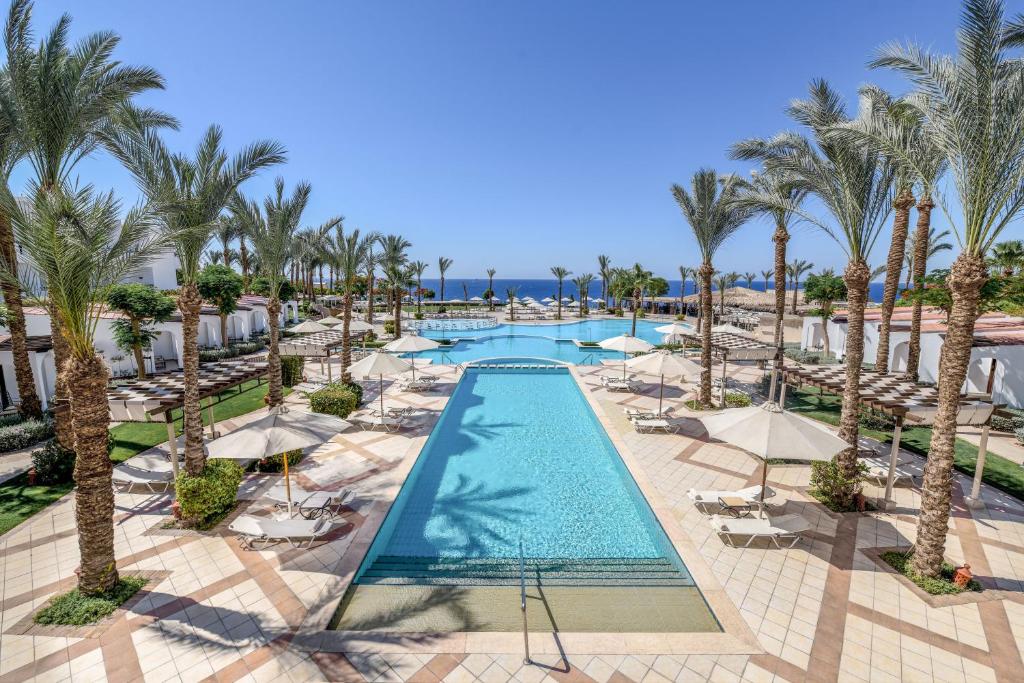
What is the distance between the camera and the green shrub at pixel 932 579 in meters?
6.59

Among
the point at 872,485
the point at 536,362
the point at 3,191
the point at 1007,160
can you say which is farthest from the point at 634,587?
the point at 536,362

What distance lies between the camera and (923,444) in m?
12.5

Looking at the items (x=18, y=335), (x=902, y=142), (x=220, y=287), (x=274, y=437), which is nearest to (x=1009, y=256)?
(x=902, y=142)

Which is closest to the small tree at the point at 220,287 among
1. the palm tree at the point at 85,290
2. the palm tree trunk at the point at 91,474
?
the palm tree at the point at 85,290

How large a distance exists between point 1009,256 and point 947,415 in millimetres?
16991

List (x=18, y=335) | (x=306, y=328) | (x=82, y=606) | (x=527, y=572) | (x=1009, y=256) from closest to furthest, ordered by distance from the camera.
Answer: (x=82, y=606) → (x=527, y=572) → (x=18, y=335) → (x=1009, y=256) → (x=306, y=328)

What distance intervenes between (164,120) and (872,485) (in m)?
21.1

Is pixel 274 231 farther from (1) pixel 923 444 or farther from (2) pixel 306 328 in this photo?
(1) pixel 923 444

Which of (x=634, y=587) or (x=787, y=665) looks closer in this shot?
(x=787, y=665)

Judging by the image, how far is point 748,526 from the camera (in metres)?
7.89

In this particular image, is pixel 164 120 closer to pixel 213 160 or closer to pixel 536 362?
pixel 213 160

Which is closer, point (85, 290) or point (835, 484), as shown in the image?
point (85, 290)

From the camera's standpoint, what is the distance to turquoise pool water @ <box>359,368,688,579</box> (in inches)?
326

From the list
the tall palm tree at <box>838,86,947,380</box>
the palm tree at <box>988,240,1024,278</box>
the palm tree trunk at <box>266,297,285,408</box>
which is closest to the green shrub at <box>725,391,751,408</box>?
the tall palm tree at <box>838,86,947,380</box>
